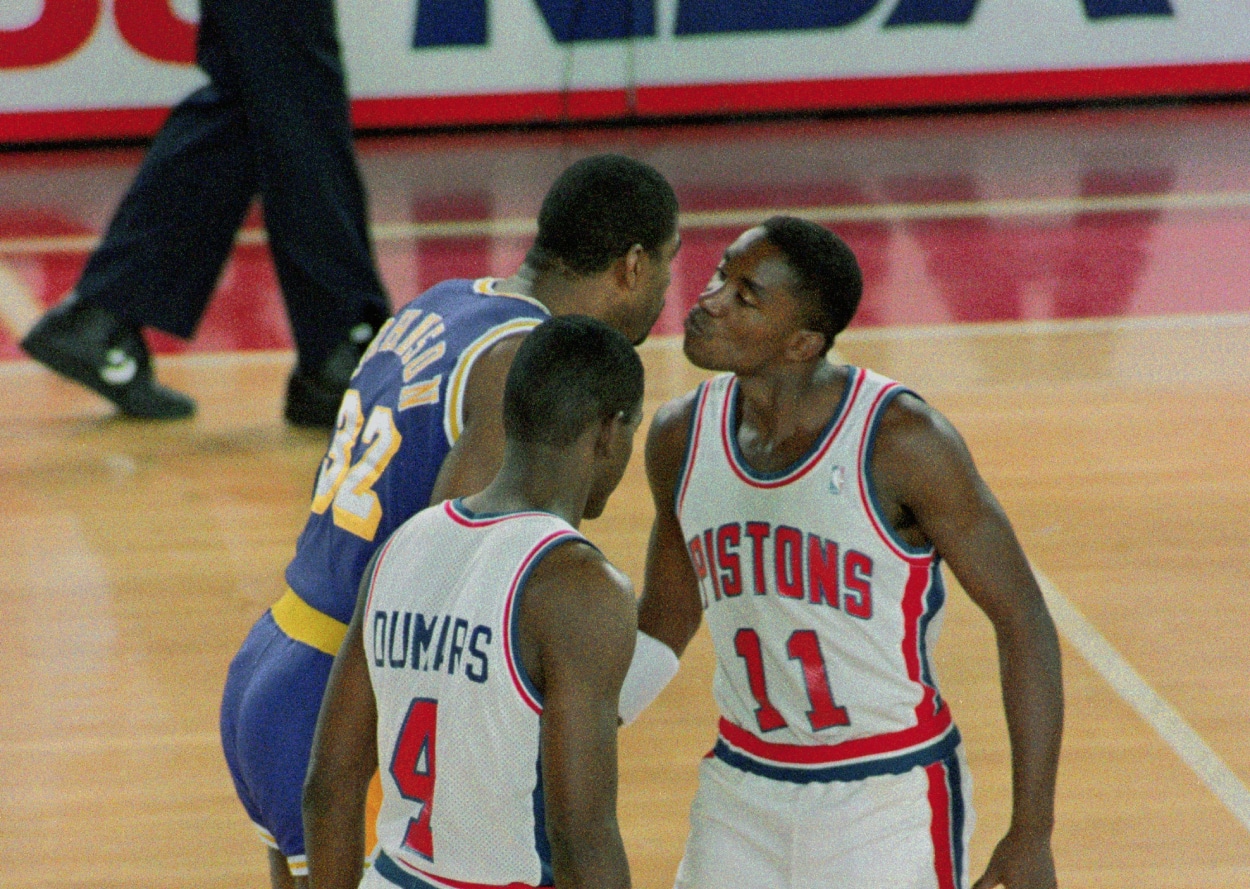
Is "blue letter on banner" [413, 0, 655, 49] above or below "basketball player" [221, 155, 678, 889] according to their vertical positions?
below

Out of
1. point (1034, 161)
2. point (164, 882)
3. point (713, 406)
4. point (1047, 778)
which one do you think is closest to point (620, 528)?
point (164, 882)

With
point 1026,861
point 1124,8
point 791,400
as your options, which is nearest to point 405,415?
point 791,400

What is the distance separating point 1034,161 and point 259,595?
6261 millimetres

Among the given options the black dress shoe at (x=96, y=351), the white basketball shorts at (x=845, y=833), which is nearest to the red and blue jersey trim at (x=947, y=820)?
the white basketball shorts at (x=845, y=833)

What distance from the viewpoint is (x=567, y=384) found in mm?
2172

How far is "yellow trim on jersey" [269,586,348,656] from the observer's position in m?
2.77

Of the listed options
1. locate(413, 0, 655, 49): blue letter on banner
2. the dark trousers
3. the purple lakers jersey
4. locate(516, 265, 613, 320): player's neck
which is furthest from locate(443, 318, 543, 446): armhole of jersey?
locate(413, 0, 655, 49): blue letter on banner

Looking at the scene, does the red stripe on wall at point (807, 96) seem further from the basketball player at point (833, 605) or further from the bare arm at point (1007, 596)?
the bare arm at point (1007, 596)

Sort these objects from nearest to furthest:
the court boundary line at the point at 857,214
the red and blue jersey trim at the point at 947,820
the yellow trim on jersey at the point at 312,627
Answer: the red and blue jersey trim at the point at 947,820
the yellow trim on jersey at the point at 312,627
the court boundary line at the point at 857,214

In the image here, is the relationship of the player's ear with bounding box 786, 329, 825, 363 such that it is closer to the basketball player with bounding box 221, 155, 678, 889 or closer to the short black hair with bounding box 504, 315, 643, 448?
the basketball player with bounding box 221, 155, 678, 889

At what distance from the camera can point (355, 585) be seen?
2.75 m

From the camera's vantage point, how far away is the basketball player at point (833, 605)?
2.46m

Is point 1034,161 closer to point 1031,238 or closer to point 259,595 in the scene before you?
point 1031,238

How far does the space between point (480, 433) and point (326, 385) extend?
10.9 feet
